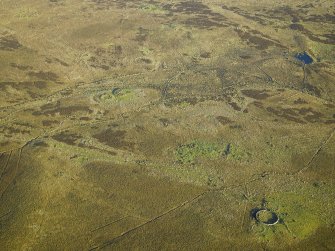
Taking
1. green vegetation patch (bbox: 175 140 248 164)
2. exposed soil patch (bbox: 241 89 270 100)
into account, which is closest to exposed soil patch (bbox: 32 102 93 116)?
green vegetation patch (bbox: 175 140 248 164)

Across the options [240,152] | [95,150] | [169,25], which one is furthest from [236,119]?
[169,25]

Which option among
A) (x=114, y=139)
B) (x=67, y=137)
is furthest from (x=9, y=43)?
(x=114, y=139)

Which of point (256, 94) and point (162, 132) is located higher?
point (162, 132)

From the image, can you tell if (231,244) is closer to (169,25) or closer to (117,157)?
(117,157)

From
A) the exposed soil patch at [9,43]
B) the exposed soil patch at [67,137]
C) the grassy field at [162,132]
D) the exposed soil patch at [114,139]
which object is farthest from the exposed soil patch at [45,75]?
the exposed soil patch at [114,139]

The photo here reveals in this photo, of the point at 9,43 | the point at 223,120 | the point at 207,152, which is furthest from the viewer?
the point at 9,43

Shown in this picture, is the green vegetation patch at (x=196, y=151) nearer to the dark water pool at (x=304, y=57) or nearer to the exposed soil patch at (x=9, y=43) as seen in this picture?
the dark water pool at (x=304, y=57)

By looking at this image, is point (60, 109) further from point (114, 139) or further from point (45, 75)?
point (114, 139)
